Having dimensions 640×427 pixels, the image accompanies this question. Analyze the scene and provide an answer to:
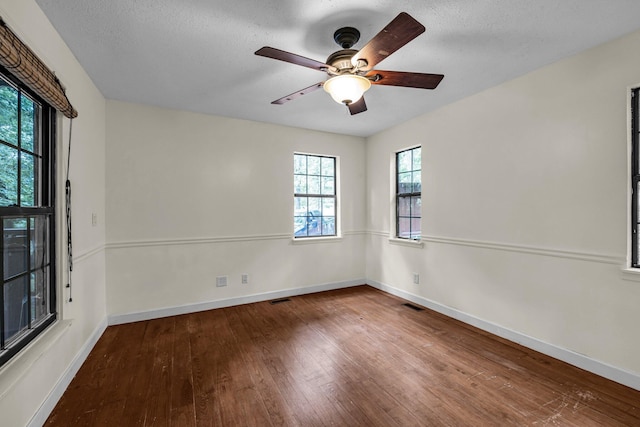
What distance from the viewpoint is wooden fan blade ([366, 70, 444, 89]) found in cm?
200

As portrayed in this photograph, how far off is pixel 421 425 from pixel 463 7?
2.57 metres

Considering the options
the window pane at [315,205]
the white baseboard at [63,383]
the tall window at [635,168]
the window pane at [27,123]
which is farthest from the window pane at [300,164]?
the tall window at [635,168]

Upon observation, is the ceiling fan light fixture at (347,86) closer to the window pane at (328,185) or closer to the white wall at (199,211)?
the white wall at (199,211)

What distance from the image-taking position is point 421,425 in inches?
68.1

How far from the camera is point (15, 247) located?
5.34 feet

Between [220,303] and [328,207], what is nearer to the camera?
[220,303]

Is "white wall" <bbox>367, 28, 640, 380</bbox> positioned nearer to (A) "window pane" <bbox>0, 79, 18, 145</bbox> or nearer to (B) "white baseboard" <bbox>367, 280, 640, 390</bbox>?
(B) "white baseboard" <bbox>367, 280, 640, 390</bbox>

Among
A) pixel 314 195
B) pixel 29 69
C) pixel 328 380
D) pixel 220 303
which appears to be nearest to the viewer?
A: pixel 29 69

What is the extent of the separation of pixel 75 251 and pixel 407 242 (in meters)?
3.64

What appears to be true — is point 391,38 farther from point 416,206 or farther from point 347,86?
point 416,206

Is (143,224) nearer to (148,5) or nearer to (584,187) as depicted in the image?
(148,5)

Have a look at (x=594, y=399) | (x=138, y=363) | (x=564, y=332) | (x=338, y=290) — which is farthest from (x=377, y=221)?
(x=138, y=363)

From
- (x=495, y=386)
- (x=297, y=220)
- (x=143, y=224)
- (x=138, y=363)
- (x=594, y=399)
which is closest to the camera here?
(x=594, y=399)

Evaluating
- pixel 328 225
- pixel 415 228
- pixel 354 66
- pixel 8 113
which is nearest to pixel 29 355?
pixel 8 113
